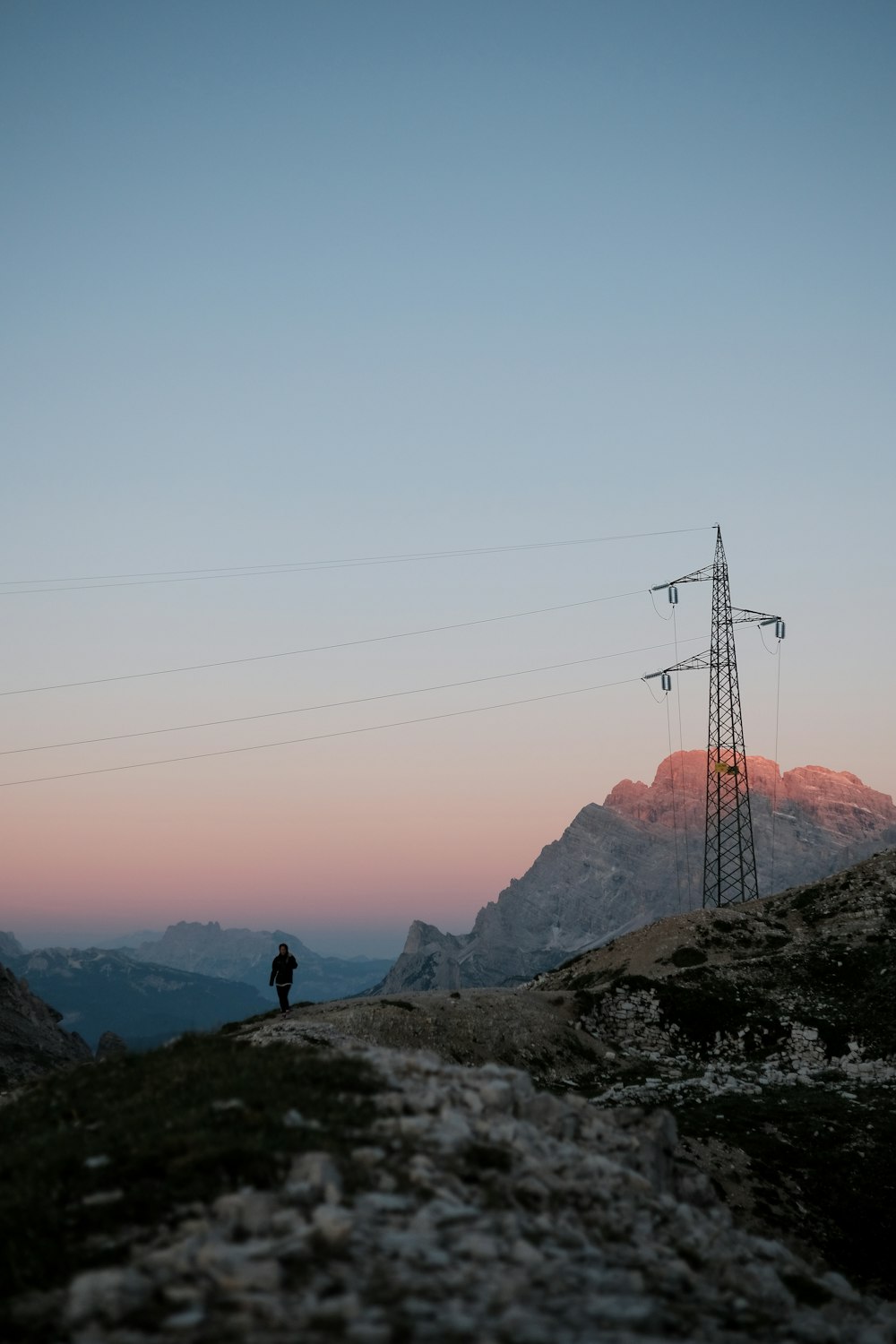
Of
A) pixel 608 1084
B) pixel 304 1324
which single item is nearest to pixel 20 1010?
pixel 608 1084

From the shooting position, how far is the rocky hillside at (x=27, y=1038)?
68.3 m

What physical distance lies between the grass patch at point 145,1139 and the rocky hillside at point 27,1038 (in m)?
47.0

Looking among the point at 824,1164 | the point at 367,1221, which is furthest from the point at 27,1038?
the point at 367,1221

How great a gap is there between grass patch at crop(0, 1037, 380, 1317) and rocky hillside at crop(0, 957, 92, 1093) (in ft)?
154

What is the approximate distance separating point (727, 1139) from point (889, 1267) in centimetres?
771

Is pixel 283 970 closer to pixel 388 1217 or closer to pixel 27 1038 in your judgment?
pixel 388 1217

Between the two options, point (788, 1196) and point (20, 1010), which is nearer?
point (788, 1196)

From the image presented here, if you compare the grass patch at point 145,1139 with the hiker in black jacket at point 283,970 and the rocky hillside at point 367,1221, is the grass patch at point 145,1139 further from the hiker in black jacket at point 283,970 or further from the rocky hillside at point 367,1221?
the hiker in black jacket at point 283,970

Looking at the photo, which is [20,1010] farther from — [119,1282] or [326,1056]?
[119,1282]

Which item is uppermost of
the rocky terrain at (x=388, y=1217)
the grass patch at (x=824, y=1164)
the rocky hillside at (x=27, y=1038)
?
the rocky terrain at (x=388, y=1217)

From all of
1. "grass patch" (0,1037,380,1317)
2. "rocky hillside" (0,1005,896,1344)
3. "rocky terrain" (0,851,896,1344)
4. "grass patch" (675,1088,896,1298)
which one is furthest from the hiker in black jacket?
"rocky hillside" (0,1005,896,1344)

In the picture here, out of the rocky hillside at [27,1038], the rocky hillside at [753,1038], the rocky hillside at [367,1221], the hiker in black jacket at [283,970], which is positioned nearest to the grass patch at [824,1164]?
the rocky hillside at [753,1038]

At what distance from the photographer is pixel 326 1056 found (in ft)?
66.3

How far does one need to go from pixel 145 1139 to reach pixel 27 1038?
68330mm
